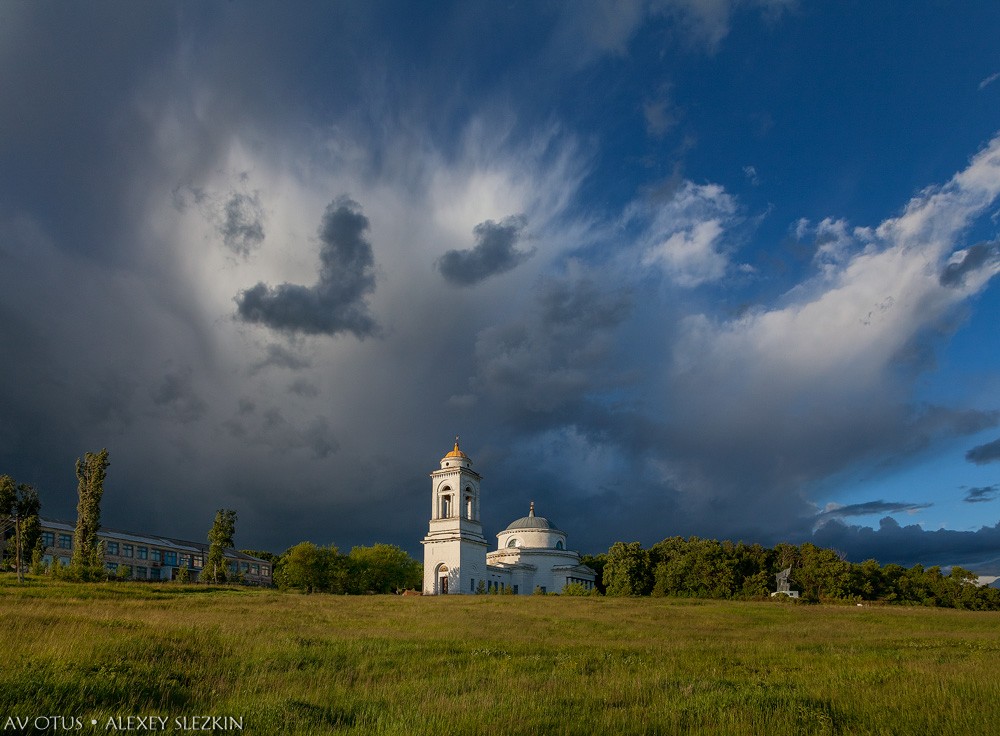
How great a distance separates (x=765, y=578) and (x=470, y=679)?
80.9 metres

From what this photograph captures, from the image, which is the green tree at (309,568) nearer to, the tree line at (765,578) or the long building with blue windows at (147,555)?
the long building with blue windows at (147,555)

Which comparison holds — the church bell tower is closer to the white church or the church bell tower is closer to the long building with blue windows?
the white church

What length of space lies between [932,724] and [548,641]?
49.9 ft

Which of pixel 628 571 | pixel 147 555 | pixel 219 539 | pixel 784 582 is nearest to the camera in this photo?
pixel 219 539

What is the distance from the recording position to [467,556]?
8300cm

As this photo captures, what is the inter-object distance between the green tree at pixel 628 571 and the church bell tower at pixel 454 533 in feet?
55.7

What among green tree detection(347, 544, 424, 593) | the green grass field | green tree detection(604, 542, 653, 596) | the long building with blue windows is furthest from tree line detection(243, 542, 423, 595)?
the green grass field

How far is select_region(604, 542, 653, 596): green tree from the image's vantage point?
87.8 meters

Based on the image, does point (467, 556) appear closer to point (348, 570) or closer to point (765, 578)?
point (348, 570)

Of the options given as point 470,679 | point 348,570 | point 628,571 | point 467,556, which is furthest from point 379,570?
point 470,679

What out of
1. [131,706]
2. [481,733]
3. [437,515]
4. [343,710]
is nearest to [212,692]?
[131,706]

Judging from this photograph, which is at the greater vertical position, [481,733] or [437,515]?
[437,515]

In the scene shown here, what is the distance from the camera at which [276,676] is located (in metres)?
14.6

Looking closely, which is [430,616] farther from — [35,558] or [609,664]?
[35,558]
